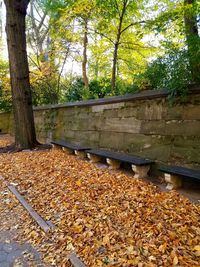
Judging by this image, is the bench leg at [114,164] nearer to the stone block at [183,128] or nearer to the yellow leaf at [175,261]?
the stone block at [183,128]

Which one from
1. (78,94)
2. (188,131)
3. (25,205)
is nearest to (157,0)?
(78,94)

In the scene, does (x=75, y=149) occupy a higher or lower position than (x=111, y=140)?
lower

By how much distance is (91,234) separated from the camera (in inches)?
92.4

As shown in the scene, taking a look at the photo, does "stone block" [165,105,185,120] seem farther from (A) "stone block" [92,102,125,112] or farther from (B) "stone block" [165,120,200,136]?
(A) "stone block" [92,102,125,112]

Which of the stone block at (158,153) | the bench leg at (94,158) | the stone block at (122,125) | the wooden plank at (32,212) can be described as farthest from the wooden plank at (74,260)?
the bench leg at (94,158)

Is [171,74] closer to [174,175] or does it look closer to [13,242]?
[174,175]

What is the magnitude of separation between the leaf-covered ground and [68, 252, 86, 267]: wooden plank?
42 millimetres

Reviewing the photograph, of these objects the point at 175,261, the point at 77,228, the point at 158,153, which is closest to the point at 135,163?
the point at 158,153

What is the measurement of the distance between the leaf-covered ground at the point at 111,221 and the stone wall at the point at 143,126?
0.62m

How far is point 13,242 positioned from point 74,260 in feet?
2.47

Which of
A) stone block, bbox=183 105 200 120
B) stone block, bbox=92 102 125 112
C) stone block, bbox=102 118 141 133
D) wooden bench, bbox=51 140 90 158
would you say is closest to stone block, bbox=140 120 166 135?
stone block, bbox=102 118 141 133

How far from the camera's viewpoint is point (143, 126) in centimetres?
429

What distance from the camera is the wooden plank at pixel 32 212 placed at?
8.46 feet

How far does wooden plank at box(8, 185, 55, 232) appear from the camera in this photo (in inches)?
102
